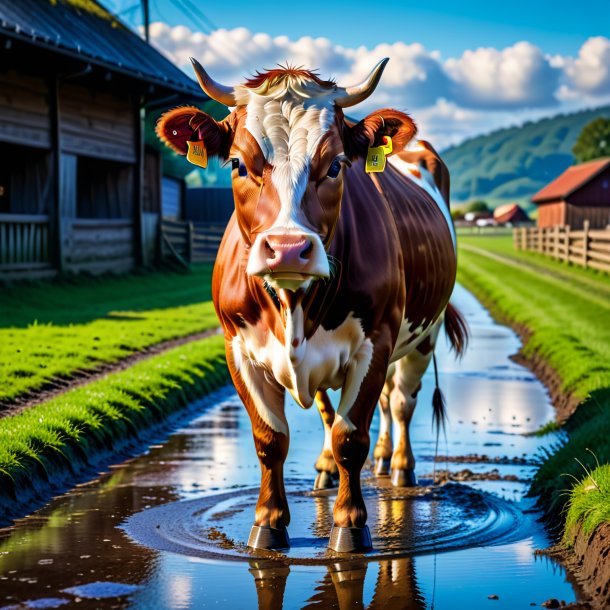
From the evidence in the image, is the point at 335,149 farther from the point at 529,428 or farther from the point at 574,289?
the point at 574,289

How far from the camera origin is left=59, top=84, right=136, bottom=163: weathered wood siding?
846 inches

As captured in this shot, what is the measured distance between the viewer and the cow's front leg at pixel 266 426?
5.78m

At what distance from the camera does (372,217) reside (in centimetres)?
603

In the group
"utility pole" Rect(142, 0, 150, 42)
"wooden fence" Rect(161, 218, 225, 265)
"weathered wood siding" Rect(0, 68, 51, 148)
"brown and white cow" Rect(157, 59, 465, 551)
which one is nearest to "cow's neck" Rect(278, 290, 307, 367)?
"brown and white cow" Rect(157, 59, 465, 551)

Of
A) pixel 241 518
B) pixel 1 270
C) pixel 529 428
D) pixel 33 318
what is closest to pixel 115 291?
pixel 1 270

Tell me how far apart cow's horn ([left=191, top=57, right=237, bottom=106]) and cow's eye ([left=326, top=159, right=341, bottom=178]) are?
2.00 feet

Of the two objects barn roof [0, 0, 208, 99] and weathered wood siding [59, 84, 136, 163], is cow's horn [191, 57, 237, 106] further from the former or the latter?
weathered wood siding [59, 84, 136, 163]

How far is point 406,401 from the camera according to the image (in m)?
7.96

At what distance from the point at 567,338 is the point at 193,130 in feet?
32.9

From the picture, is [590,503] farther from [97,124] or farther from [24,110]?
[97,124]

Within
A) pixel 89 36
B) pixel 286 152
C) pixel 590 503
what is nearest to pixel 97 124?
pixel 89 36

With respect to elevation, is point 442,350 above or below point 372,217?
below

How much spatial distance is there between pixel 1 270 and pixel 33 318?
10.3ft

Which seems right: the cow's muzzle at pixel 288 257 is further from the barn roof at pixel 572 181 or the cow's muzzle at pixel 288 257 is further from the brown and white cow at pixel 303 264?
the barn roof at pixel 572 181
